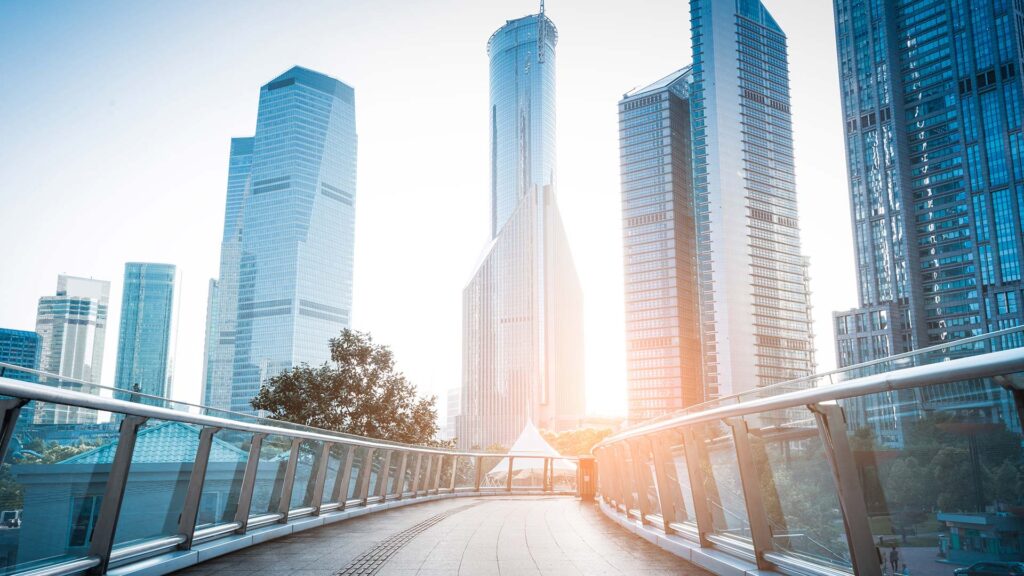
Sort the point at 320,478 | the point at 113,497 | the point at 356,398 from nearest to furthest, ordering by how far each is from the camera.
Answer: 1. the point at 113,497
2. the point at 320,478
3. the point at 356,398

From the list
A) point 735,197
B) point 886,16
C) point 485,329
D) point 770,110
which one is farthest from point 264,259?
point 886,16

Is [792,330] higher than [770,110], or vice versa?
[770,110]

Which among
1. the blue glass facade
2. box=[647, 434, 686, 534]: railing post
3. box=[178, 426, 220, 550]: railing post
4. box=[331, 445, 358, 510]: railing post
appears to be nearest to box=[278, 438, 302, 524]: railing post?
box=[331, 445, 358, 510]: railing post

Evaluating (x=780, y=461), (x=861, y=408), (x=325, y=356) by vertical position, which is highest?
(x=325, y=356)

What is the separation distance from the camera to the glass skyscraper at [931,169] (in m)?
106

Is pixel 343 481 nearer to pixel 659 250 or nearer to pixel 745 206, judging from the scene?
pixel 745 206

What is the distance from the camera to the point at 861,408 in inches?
160

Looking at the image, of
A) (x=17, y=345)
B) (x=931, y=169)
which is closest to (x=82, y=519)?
(x=931, y=169)

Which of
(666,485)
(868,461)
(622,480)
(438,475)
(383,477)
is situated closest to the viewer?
(868,461)

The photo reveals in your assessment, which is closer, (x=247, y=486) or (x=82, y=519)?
(x=82, y=519)

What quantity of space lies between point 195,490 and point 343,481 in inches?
207

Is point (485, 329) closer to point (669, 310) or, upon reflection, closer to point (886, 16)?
point (669, 310)

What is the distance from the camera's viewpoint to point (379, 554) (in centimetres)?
717

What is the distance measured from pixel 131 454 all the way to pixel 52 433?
2.64ft
